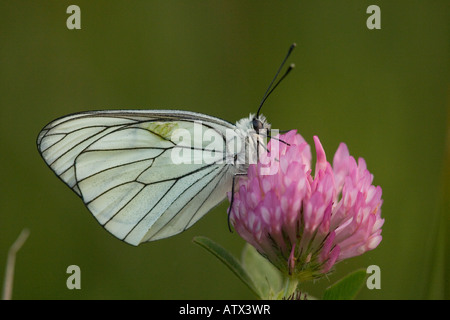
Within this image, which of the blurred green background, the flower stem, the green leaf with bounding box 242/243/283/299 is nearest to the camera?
the flower stem

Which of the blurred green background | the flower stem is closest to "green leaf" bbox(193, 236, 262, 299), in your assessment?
the flower stem

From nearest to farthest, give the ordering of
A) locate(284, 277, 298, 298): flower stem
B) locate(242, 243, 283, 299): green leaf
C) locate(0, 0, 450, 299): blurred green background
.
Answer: locate(284, 277, 298, 298): flower stem, locate(242, 243, 283, 299): green leaf, locate(0, 0, 450, 299): blurred green background

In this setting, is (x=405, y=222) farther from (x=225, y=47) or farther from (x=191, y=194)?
(x=225, y=47)

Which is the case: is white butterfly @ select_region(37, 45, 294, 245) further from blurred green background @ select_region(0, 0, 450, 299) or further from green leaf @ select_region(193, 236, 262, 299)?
blurred green background @ select_region(0, 0, 450, 299)

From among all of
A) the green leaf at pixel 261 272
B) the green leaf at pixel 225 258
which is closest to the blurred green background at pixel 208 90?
the green leaf at pixel 261 272

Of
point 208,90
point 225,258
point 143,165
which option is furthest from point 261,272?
point 208,90

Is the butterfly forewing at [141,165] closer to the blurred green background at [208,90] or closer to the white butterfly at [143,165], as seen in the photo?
the white butterfly at [143,165]

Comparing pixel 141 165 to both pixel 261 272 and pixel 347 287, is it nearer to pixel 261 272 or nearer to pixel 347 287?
pixel 261 272
